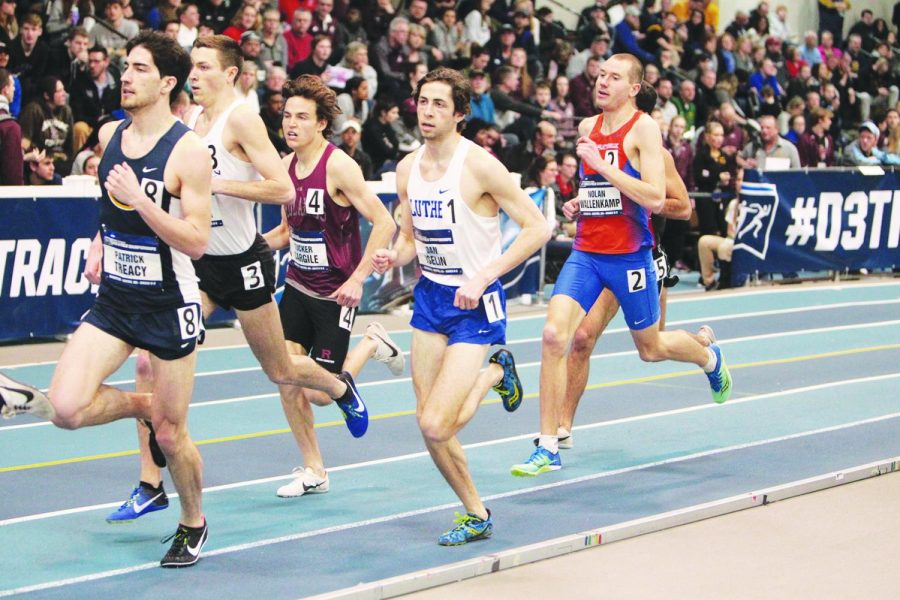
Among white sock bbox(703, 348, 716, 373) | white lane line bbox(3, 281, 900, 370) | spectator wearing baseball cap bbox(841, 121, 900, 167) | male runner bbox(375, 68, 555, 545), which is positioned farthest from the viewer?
spectator wearing baseball cap bbox(841, 121, 900, 167)

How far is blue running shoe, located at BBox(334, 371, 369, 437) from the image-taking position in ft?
25.7

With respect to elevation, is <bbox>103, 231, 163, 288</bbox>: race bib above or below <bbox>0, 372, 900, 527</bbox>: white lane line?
above

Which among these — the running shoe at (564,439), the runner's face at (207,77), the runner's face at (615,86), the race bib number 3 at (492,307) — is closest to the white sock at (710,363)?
the running shoe at (564,439)

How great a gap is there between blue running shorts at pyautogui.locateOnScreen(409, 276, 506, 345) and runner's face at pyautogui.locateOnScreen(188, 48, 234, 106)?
4.96 ft

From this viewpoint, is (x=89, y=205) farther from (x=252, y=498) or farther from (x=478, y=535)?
(x=478, y=535)

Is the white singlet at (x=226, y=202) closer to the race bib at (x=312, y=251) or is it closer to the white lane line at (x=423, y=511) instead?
the race bib at (x=312, y=251)

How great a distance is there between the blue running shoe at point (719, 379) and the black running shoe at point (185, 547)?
4168 mm

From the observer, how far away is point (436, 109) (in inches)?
256

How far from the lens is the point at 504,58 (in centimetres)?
2064

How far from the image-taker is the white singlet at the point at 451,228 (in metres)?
6.59

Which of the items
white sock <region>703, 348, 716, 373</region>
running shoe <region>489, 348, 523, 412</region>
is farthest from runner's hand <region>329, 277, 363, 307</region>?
white sock <region>703, 348, 716, 373</region>

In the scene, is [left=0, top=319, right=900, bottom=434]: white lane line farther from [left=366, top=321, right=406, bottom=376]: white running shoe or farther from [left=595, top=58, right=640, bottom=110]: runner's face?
[left=595, top=58, right=640, bottom=110]: runner's face

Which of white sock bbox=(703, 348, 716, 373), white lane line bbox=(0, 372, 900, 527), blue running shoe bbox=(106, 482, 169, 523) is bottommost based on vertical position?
white lane line bbox=(0, 372, 900, 527)

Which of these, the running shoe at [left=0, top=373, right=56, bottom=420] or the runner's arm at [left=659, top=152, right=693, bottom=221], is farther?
the runner's arm at [left=659, top=152, right=693, bottom=221]
